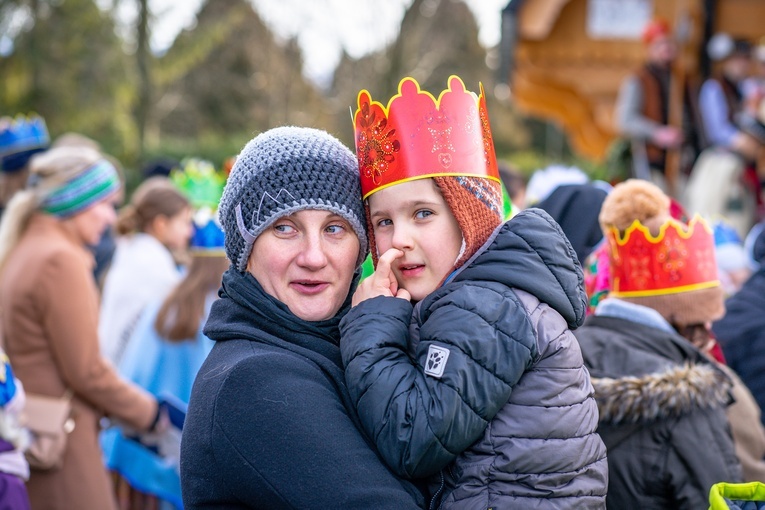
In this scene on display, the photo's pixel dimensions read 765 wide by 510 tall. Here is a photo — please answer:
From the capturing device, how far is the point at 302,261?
2273 millimetres

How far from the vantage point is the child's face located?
234cm

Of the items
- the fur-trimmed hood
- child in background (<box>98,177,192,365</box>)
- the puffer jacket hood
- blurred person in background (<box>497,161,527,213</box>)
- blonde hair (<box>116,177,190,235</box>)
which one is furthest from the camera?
blonde hair (<box>116,177,190,235</box>)

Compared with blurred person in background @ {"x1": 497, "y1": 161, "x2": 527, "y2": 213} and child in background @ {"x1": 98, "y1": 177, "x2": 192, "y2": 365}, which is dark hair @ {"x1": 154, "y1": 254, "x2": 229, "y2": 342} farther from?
blurred person in background @ {"x1": 497, "y1": 161, "x2": 527, "y2": 213}

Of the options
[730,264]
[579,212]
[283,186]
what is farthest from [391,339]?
[730,264]

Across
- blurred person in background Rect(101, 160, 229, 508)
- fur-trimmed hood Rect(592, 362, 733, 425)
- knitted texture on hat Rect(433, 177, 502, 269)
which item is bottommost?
blurred person in background Rect(101, 160, 229, 508)

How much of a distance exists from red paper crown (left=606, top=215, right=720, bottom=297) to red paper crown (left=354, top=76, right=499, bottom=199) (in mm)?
849

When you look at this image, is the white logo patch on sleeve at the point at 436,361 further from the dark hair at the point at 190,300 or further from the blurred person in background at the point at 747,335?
the dark hair at the point at 190,300

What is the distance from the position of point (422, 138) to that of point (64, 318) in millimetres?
2402

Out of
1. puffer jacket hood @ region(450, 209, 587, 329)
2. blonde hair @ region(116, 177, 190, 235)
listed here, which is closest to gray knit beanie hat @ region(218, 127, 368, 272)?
puffer jacket hood @ region(450, 209, 587, 329)

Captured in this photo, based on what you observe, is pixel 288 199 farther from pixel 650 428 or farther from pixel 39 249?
pixel 39 249

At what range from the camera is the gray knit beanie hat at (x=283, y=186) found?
226 cm

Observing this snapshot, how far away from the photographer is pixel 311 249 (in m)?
2.28

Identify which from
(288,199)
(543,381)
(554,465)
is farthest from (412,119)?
(554,465)

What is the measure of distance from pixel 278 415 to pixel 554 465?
671 millimetres
